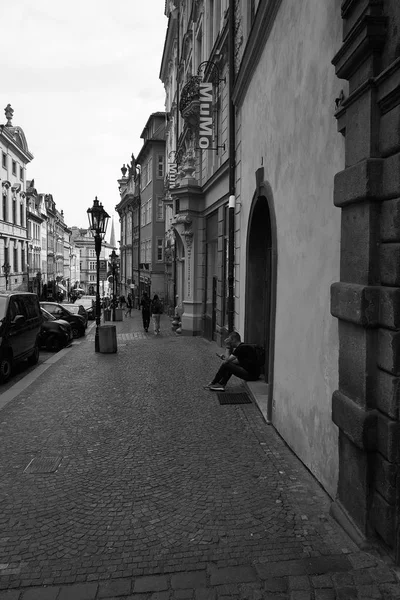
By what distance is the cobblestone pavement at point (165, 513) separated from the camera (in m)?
3.51

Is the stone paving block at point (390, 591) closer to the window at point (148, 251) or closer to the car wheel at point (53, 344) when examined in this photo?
the car wheel at point (53, 344)

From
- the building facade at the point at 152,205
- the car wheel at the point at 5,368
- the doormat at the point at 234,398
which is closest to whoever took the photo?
the doormat at the point at 234,398

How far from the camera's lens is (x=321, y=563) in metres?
3.68

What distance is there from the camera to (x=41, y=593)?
3.43 meters

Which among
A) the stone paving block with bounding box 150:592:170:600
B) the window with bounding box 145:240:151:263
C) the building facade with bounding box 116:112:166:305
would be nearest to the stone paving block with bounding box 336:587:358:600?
the stone paving block with bounding box 150:592:170:600

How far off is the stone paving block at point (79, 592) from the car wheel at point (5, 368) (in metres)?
7.98

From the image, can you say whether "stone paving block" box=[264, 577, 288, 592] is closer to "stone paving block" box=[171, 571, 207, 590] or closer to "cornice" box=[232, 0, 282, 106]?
"stone paving block" box=[171, 571, 207, 590]

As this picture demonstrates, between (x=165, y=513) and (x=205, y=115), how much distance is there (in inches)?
550

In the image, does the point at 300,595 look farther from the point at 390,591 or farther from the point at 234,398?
the point at 234,398

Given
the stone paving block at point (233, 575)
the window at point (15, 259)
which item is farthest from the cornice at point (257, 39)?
the window at point (15, 259)

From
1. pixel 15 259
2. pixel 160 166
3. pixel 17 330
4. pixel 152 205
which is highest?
pixel 160 166

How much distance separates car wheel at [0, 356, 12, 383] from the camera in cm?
1080

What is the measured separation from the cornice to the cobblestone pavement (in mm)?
5808

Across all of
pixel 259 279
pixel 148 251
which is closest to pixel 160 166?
pixel 148 251
